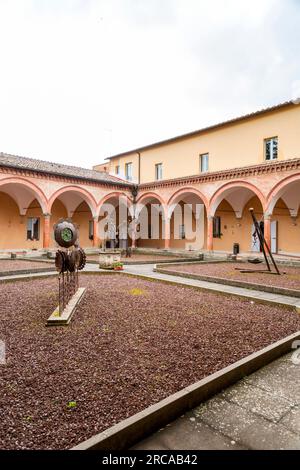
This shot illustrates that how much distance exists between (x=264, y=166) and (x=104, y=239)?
13644 mm

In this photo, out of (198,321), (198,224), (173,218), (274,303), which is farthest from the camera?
(173,218)

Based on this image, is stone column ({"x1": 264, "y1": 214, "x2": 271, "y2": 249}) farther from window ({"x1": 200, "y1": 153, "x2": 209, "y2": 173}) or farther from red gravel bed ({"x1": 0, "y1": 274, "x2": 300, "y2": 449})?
red gravel bed ({"x1": 0, "y1": 274, "x2": 300, "y2": 449})

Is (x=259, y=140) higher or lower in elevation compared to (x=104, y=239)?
higher

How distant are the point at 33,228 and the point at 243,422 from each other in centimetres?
2275

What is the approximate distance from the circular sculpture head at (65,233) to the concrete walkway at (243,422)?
4.77 m

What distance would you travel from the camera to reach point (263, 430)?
103 inches

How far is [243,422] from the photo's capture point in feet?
8.95

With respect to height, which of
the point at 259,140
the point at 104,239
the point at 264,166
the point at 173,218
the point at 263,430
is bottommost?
the point at 263,430

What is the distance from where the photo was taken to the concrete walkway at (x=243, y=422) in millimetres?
2438

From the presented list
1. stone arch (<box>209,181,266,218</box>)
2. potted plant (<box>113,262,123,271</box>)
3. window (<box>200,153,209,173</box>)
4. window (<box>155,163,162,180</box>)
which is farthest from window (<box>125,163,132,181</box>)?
potted plant (<box>113,262,123,271</box>)

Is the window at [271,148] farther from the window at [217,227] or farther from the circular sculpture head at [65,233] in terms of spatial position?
the circular sculpture head at [65,233]

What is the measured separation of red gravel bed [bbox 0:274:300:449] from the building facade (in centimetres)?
1193
